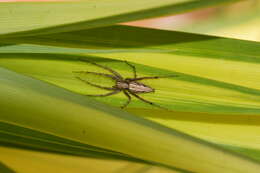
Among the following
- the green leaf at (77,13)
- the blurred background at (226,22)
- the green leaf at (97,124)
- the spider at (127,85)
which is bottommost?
the green leaf at (97,124)

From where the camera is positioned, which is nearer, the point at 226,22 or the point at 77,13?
the point at 77,13

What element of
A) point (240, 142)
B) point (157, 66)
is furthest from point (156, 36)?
point (240, 142)

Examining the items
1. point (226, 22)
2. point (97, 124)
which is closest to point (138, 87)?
point (97, 124)

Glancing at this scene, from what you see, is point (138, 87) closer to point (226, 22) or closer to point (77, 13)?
point (77, 13)

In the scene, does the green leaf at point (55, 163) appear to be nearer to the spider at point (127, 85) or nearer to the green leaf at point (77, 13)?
the spider at point (127, 85)

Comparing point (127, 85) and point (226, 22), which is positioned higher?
point (226, 22)

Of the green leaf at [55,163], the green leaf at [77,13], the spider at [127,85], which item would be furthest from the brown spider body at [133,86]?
the green leaf at [77,13]

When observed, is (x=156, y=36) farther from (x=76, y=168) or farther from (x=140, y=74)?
(x=76, y=168)
